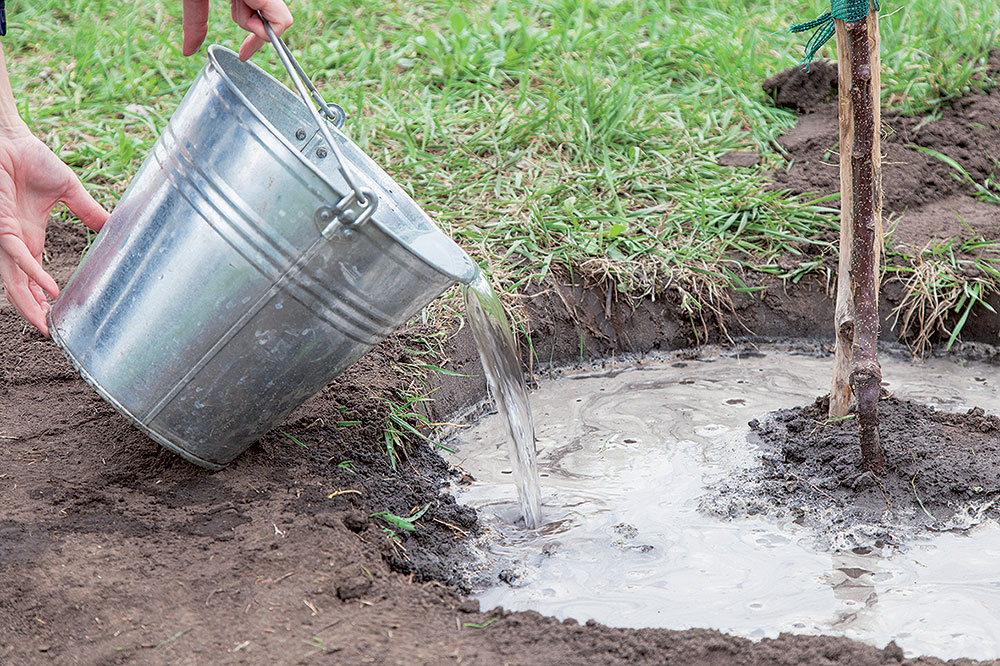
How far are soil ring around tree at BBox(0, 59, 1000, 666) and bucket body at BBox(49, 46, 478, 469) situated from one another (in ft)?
0.66

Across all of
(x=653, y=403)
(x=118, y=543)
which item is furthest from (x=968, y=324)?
(x=118, y=543)

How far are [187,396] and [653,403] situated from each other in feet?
4.93

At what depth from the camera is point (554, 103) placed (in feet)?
12.7

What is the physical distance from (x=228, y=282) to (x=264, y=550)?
0.57 m

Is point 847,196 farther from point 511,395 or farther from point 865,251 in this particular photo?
point 511,395

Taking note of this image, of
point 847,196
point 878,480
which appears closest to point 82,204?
point 847,196

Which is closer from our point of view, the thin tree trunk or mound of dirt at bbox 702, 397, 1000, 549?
the thin tree trunk

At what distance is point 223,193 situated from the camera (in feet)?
6.55

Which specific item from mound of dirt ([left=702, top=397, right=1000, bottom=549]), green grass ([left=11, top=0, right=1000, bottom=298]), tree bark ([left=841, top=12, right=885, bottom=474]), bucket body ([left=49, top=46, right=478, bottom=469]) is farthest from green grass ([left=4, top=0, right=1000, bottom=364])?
bucket body ([left=49, top=46, right=478, bottom=469])

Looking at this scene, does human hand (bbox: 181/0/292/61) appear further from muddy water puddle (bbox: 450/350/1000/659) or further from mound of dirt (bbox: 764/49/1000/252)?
mound of dirt (bbox: 764/49/1000/252)

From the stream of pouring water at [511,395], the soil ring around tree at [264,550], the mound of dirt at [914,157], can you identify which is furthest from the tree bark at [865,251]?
the mound of dirt at [914,157]

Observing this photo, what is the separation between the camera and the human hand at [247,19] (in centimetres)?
218

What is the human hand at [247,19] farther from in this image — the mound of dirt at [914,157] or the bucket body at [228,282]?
the mound of dirt at [914,157]

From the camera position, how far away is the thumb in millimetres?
2447
